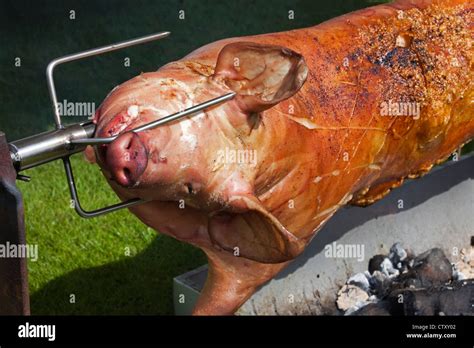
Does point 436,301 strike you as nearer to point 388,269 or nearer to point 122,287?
point 388,269

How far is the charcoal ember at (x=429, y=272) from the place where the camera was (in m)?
4.83

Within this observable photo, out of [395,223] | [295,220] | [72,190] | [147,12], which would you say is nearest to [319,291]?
[395,223]

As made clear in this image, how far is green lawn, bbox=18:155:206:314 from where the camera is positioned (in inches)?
199

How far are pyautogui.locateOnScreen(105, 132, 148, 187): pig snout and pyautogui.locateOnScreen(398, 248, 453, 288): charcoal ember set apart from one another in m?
2.62

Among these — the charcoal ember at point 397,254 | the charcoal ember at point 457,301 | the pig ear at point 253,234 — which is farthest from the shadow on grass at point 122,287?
the pig ear at point 253,234

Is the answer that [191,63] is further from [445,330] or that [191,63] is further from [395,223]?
[395,223]

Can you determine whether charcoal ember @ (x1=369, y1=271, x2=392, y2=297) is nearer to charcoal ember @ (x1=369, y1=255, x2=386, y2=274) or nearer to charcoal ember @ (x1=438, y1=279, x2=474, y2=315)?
charcoal ember @ (x1=369, y1=255, x2=386, y2=274)

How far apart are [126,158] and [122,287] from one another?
110 inches

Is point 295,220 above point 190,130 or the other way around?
the other way around

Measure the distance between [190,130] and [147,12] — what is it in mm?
4960

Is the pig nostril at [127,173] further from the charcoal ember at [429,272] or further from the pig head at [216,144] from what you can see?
the charcoal ember at [429,272]

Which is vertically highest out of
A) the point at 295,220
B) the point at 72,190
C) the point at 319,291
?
the point at 72,190

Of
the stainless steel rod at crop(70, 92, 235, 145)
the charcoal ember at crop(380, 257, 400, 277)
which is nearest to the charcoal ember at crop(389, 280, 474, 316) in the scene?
the charcoal ember at crop(380, 257, 400, 277)

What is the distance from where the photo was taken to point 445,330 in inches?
154
